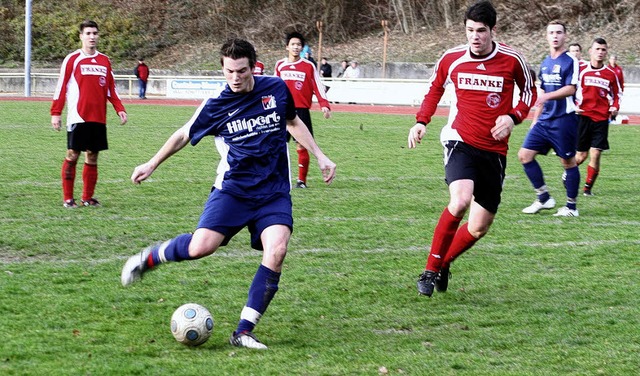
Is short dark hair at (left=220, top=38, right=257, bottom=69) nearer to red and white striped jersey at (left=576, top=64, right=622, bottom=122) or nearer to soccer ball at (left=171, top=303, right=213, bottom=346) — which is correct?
soccer ball at (left=171, top=303, right=213, bottom=346)

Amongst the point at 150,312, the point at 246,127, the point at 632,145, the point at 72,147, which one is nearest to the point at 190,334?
the point at 150,312

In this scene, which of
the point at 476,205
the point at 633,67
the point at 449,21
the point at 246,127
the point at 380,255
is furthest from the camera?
the point at 449,21

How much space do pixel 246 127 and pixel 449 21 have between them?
39058mm

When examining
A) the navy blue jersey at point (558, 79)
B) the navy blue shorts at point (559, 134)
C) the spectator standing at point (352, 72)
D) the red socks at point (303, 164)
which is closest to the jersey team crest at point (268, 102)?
the navy blue jersey at point (558, 79)

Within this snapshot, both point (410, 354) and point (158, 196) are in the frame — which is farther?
point (158, 196)

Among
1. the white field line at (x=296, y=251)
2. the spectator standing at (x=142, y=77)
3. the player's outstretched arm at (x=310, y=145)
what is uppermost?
the player's outstretched arm at (x=310, y=145)

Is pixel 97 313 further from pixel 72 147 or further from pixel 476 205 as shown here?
pixel 72 147

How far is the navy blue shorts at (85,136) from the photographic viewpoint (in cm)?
1016

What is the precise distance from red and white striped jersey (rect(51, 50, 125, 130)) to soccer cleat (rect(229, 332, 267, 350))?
18.5 feet

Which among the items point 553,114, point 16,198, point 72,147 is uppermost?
point 553,114

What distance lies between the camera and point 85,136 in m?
10.2

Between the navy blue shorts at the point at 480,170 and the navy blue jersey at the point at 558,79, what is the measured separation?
3843 mm

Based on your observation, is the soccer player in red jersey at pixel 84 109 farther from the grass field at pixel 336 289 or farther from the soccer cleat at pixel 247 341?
the soccer cleat at pixel 247 341

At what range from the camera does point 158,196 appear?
36.2 ft
